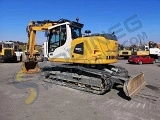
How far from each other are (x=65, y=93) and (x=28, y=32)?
790 centimetres

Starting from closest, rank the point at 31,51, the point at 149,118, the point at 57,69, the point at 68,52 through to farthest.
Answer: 1. the point at 149,118
2. the point at 68,52
3. the point at 57,69
4. the point at 31,51

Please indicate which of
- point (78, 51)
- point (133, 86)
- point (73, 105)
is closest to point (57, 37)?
point (78, 51)

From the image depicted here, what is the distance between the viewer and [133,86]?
9086mm

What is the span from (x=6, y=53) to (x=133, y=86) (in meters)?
23.2

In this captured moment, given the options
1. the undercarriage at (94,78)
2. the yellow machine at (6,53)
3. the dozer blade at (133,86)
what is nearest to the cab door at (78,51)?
the undercarriage at (94,78)

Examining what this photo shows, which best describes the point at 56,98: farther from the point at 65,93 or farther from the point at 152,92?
the point at 152,92

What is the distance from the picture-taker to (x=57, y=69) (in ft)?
40.1

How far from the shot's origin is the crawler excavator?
9359 mm

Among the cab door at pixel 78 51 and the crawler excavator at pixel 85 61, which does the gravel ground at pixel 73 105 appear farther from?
the cab door at pixel 78 51

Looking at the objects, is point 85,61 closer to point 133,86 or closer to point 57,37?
point 133,86

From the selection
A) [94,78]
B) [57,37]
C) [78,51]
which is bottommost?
[94,78]

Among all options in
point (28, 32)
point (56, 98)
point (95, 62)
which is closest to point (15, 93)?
point (56, 98)

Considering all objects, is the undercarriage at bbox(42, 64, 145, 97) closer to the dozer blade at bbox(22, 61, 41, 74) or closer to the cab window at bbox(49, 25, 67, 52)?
the cab window at bbox(49, 25, 67, 52)

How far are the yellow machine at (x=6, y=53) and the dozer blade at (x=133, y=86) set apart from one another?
2210 centimetres
